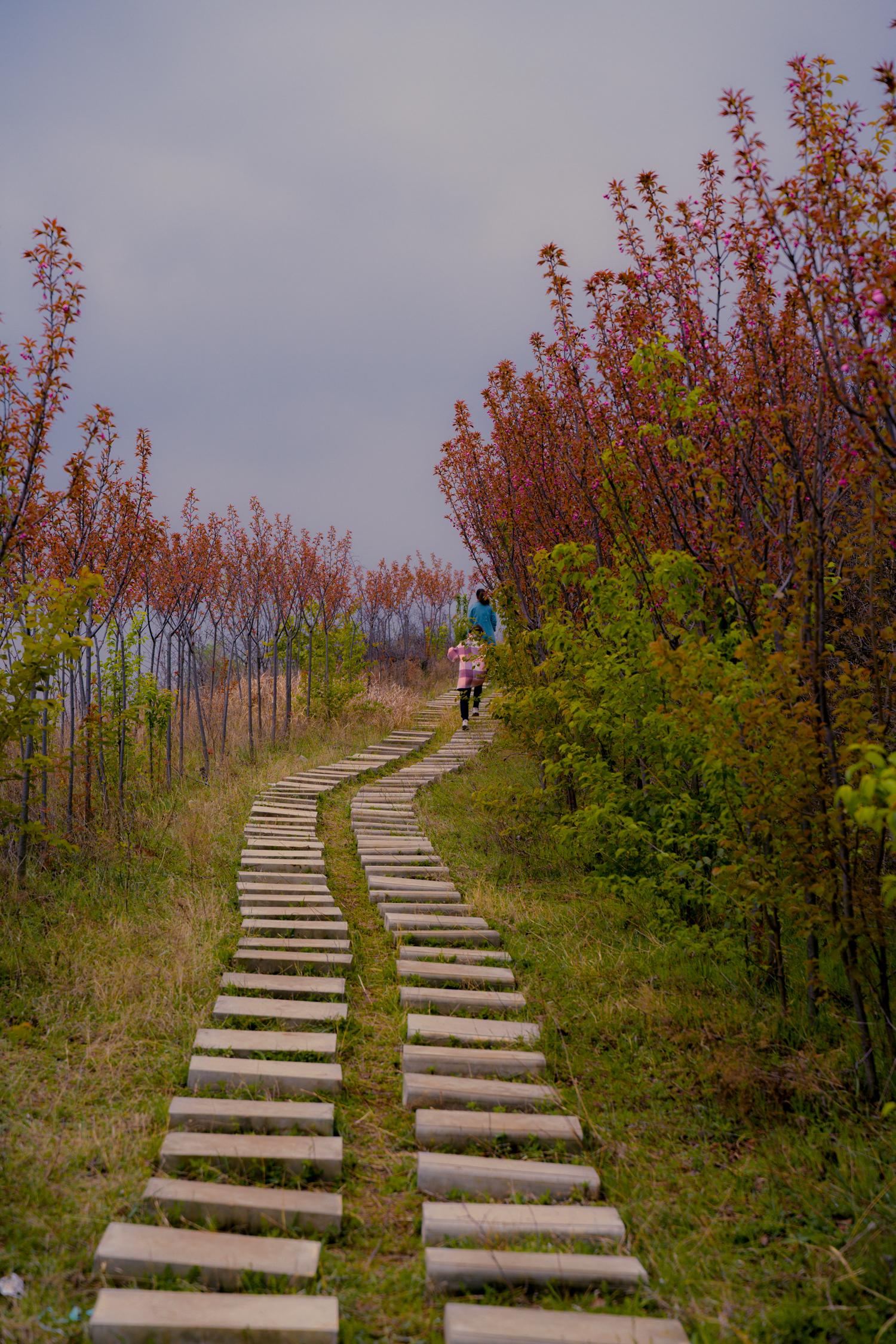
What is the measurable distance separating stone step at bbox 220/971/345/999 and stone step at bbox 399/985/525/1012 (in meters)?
0.32

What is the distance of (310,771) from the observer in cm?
970

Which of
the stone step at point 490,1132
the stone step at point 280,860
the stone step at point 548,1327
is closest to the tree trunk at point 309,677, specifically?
the stone step at point 280,860

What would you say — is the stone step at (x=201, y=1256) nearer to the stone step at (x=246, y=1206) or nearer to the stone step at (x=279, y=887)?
the stone step at (x=246, y=1206)

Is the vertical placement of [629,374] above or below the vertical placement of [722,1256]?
above

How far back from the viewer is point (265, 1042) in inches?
135

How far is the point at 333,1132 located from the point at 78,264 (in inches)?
199

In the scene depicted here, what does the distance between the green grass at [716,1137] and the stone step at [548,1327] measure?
116 mm

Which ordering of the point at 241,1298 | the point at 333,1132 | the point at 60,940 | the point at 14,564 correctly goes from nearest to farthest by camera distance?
1. the point at 241,1298
2. the point at 333,1132
3. the point at 60,940
4. the point at 14,564

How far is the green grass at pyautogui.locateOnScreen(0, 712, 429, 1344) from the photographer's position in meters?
2.30

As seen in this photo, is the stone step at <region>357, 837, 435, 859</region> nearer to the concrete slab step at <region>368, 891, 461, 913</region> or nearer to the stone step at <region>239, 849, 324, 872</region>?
the stone step at <region>239, 849, 324, 872</region>

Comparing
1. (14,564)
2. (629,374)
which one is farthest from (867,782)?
(14,564)

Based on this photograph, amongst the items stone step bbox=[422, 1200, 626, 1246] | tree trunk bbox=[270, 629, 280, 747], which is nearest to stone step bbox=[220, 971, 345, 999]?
stone step bbox=[422, 1200, 626, 1246]

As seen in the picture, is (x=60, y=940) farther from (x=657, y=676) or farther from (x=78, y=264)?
(x=78, y=264)

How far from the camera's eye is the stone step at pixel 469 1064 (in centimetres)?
336
